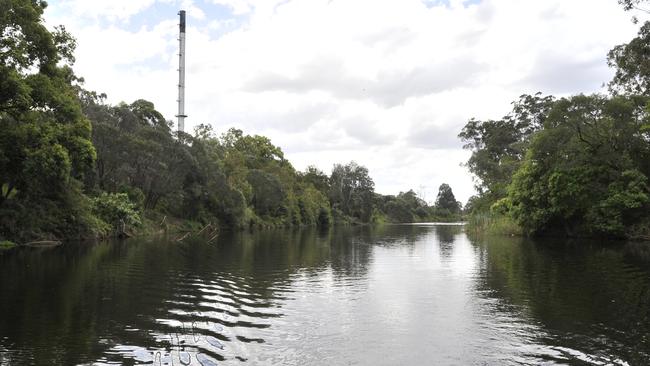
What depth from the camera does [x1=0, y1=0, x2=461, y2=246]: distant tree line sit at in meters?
27.1

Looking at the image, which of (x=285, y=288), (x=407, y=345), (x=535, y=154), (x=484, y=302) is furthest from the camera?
(x=535, y=154)

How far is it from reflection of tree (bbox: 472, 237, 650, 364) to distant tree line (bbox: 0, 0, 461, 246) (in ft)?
75.2

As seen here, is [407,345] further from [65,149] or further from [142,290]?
[65,149]

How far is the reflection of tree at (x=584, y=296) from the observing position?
33.8 ft

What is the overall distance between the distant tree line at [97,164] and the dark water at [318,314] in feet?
27.3

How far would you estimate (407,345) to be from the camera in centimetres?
999

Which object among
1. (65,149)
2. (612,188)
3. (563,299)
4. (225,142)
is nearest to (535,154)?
(612,188)

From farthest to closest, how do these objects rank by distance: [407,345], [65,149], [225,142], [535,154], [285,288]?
[225,142]
[535,154]
[65,149]
[285,288]
[407,345]

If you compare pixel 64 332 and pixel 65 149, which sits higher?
pixel 65 149

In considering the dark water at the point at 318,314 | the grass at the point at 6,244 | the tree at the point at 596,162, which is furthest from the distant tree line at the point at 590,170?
the grass at the point at 6,244

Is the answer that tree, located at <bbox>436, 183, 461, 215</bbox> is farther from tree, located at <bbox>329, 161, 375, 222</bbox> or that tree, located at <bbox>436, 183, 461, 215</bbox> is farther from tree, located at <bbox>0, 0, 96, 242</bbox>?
tree, located at <bbox>0, 0, 96, 242</bbox>

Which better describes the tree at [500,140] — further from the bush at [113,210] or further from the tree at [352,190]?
the tree at [352,190]

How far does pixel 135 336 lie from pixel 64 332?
4.54ft

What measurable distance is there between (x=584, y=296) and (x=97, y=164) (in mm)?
→ 42608
